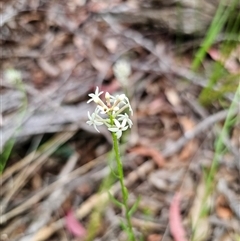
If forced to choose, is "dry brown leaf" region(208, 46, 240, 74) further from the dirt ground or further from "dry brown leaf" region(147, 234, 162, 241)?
"dry brown leaf" region(147, 234, 162, 241)

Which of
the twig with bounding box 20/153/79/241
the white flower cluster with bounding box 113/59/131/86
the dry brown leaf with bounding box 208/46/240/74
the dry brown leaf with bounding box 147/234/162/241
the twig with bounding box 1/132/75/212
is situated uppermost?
the white flower cluster with bounding box 113/59/131/86

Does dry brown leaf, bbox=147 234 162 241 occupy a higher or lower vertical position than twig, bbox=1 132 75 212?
lower

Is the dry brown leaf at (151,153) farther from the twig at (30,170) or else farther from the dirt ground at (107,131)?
the twig at (30,170)

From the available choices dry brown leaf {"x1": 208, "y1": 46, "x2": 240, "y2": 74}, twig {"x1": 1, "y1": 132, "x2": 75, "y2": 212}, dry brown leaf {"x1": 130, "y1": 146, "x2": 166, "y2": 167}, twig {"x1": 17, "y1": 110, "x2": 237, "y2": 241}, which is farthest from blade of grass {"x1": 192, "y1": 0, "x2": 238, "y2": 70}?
twig {"x1": 1, "y1": 132, "x2": 75, "y2": 212}

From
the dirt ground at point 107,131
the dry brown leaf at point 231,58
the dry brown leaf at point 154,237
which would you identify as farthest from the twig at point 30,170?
the dry brown leaf at point 231,58

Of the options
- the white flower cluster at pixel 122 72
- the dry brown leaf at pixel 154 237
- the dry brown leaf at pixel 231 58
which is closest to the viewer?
the dry brown leaf at pixel 154 237

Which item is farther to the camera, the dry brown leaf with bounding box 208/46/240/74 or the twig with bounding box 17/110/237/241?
the dry brown leaf with bounding box 208/46/240/74

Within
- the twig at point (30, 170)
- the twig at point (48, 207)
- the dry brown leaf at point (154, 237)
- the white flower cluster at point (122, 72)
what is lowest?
the dry brown leaf at point (154, 237)

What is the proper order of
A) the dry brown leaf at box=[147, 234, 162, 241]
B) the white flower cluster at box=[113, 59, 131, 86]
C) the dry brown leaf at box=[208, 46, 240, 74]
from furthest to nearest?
the dry brown leaf at box=[208, 46, 240, 74], the white flower cluster at box=[113, 59, 131, 86], the dry brown leaf at box=[147, 234, 162, 241]

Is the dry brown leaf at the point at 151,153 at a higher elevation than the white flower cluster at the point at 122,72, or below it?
below
